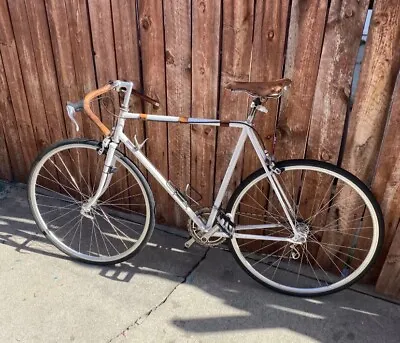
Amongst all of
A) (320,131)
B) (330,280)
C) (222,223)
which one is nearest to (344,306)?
(330,280)

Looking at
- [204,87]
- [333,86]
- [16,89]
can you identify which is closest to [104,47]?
[204,87]

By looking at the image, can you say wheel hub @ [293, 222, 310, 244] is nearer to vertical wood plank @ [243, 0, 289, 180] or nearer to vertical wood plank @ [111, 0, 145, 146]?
vertical wood plank @ [243, 0, 289, 180]

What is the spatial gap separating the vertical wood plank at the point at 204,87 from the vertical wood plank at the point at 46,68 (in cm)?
122

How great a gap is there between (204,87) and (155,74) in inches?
15.0

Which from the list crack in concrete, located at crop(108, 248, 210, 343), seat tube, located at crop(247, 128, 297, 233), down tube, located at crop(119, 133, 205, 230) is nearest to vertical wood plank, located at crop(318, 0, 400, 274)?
seat tube, located at crop(247, 128, 297, 233)

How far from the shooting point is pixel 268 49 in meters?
2.60

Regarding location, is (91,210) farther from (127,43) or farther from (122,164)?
(127,43)

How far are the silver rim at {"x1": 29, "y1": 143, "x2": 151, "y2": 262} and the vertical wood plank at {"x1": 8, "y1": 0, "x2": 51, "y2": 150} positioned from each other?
0.25 metres

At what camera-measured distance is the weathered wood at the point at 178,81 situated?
2.75m

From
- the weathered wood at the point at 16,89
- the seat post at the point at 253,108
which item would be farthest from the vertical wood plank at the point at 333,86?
the weathered wood at the point at 16,89

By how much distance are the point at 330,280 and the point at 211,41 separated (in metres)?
1.91

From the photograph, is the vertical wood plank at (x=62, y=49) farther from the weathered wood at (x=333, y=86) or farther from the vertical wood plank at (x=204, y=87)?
the weathered wood at (x=333, y=86)

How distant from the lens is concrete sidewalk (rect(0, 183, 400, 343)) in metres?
2.75

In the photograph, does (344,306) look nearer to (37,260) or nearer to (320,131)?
(320,131)
